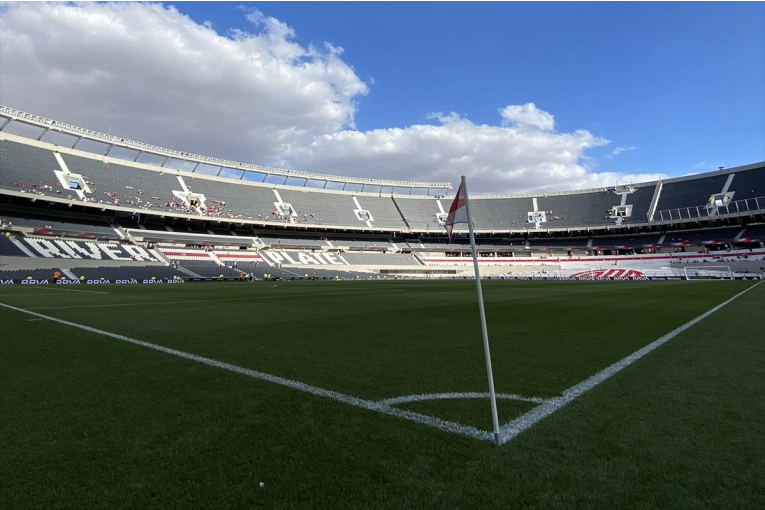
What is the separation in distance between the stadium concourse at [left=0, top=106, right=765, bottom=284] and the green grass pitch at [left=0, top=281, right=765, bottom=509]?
3988 centimetres

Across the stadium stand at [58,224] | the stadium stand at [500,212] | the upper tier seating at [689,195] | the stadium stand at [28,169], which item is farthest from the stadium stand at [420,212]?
the stadium stand at [28,169]

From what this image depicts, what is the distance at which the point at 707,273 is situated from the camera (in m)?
48.3

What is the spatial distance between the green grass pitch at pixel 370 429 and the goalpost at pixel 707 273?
176 ft

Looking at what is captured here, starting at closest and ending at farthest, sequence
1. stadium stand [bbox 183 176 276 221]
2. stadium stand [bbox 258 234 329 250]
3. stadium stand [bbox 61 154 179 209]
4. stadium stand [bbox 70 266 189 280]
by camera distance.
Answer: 1. stadium stand [bbox 70 266 189 280]
2. stadium stand [bbox 61 154 179 209]
3. stadium stand [bbox 183 176 276 221]
4. stadium stand [bbox 258 234 329 250]

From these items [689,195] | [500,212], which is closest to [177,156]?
[500,212]

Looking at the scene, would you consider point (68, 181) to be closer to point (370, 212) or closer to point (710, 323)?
point (370, 212)

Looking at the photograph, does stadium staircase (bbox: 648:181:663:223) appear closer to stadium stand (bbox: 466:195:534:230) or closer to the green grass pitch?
stadium stand (bbox: 466:195:534:230)

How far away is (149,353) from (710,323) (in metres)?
11.4

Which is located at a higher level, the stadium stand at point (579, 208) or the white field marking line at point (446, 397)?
the stadium stand at point (579, 208)

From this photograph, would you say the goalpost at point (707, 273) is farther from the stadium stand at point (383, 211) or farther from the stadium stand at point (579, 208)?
the stadium stand at point (383, 211)

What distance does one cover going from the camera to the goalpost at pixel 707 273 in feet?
154

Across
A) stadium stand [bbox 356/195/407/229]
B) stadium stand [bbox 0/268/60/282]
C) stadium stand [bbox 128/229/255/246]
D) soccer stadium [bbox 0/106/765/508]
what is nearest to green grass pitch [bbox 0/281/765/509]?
soccer stadium [bbox 0/106/765/508]

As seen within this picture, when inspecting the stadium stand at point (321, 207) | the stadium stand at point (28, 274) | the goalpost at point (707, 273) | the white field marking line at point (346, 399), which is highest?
the stadium stand at point (321, 207)

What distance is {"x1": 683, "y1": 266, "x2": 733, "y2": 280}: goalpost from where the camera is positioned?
47.0 m
